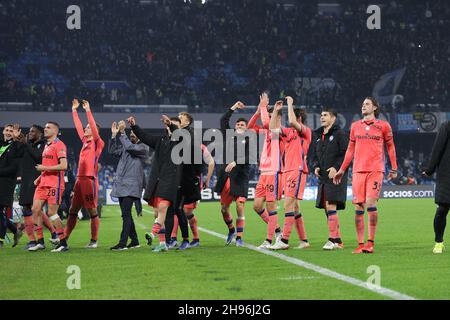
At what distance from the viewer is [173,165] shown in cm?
1142

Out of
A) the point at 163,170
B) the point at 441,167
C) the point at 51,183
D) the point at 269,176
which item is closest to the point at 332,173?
the point at 269,176

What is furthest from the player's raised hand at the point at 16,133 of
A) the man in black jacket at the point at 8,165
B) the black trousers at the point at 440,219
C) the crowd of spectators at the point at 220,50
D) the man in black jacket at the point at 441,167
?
the crowd of spectators at the point at 220,50

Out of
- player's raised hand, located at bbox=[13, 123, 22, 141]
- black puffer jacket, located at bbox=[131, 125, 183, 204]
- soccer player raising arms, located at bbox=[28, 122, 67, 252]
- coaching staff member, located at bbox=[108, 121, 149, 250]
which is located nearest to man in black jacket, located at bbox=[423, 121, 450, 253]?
black puffer jacket, located at bbox=[131, 125, 183, 204]

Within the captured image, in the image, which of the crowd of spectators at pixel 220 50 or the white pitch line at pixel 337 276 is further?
the crowd of spectators at pixel 220 50

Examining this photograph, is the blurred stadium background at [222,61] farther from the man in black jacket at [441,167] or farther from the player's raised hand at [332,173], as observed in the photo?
the man in black jacket at [441,167]

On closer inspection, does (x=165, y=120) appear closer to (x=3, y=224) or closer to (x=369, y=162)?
(x=369, y=162)

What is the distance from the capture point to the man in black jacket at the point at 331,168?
11.6 m

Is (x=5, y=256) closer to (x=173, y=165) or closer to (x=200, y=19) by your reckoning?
(x=173, y=165)

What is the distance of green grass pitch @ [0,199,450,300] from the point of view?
696 cm

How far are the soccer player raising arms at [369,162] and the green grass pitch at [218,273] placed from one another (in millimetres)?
513

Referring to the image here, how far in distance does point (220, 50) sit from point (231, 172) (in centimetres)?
3741

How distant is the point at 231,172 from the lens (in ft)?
40.9

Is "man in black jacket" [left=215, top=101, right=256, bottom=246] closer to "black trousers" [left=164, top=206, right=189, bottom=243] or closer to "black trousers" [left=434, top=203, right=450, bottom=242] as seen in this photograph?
"black trousers" [left=164, top=206, right=189, bottom=243]

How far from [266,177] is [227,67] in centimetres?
3743
